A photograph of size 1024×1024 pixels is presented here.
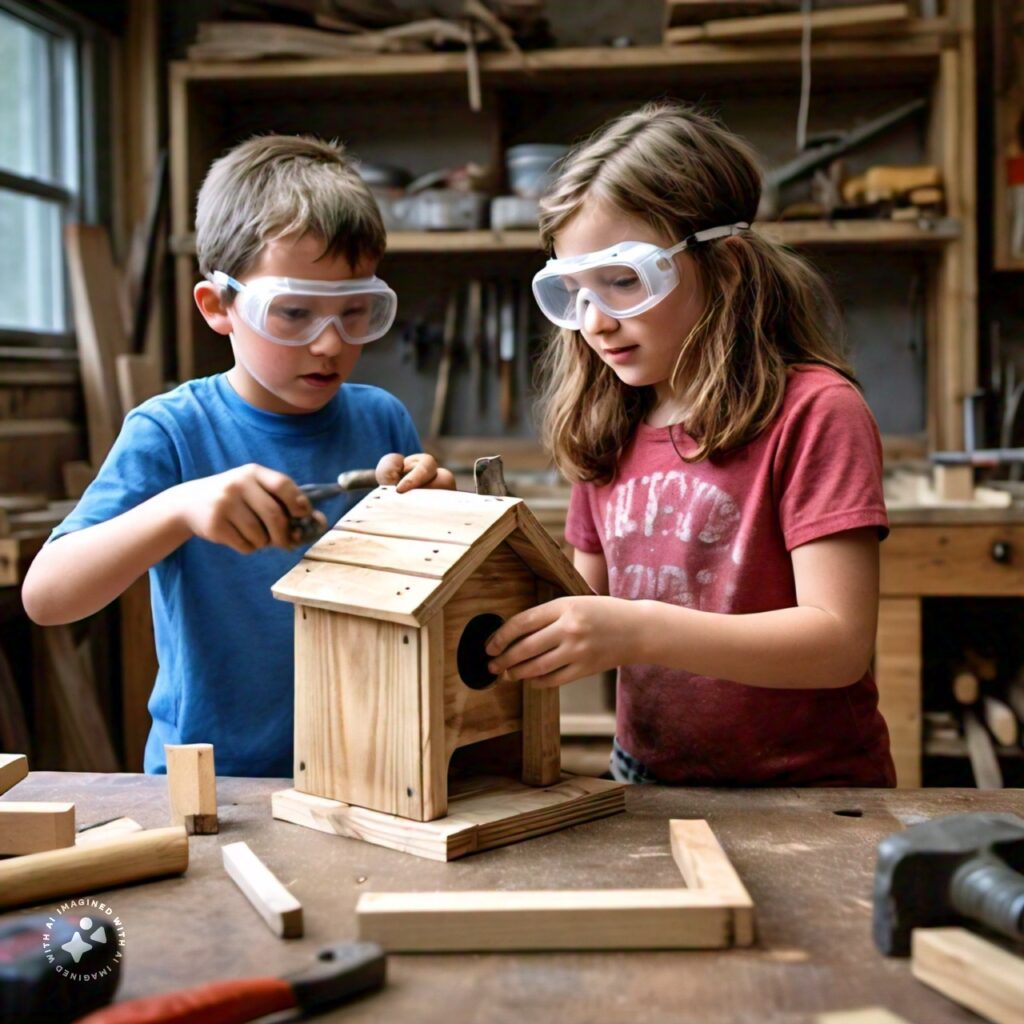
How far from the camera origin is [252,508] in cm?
146

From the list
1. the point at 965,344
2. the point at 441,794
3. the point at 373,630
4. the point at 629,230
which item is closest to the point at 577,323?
the point at 629,230

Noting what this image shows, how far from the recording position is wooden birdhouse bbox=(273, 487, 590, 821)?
4.64ft

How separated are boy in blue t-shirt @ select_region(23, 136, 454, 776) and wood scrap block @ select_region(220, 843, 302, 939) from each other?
548 millimetres

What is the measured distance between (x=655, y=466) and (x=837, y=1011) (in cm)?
105

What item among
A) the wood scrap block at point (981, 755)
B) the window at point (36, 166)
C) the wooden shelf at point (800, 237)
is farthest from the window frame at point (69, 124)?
the wood scrap block at point (981, 755)

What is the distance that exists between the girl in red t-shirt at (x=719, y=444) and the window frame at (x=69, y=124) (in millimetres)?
2673

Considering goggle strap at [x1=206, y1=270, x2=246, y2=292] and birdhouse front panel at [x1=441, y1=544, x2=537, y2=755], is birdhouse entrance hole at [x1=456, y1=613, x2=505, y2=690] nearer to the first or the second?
birdhouse front panel at [x1=441, y1=544, x2=537, y2=755]

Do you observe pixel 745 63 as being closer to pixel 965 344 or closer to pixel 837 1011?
pixel 965 344

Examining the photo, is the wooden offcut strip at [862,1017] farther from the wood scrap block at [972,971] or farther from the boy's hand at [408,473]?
the boy's hand at [408,473]

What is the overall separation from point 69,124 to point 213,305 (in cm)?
271

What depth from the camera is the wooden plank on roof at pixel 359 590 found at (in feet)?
4.55

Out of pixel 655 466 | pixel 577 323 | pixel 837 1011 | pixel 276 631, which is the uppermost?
pixel 577 323

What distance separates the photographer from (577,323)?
1.84 m

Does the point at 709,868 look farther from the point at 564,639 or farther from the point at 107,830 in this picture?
the point at 107,830
